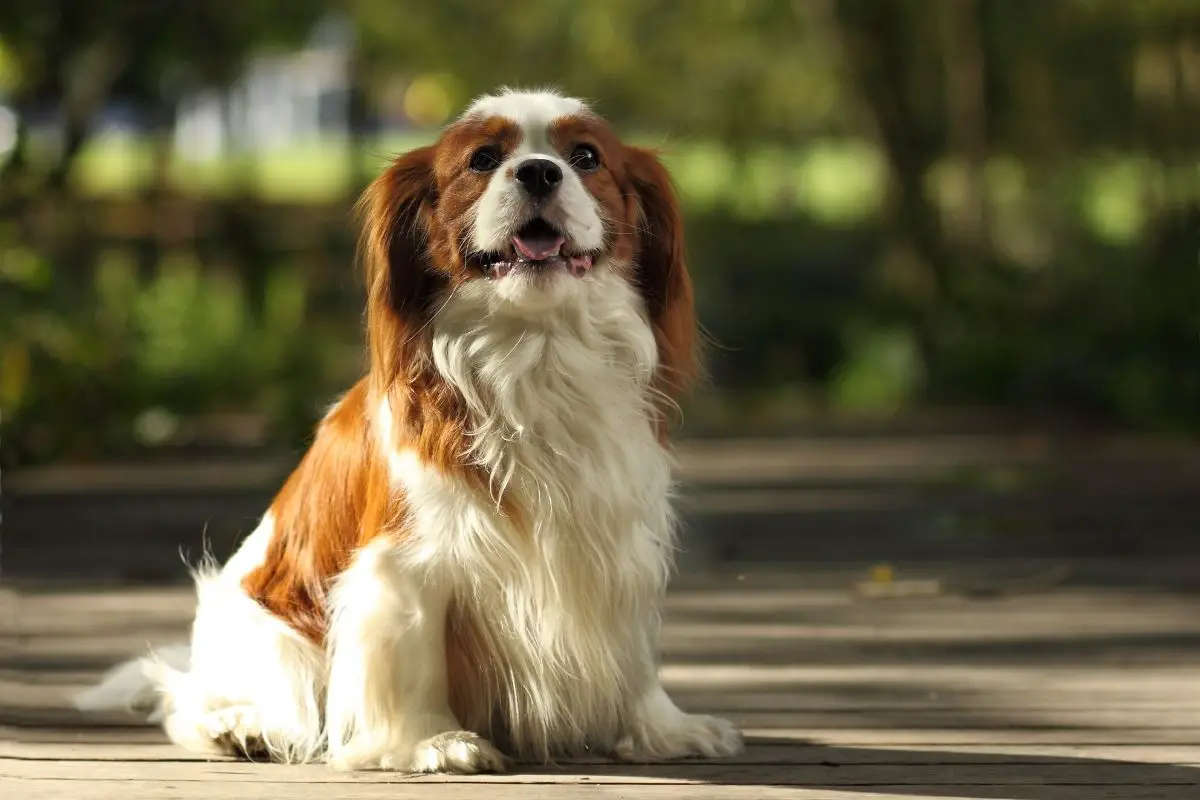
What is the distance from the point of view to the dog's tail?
3.83m

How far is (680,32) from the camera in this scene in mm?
17094

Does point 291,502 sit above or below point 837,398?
above

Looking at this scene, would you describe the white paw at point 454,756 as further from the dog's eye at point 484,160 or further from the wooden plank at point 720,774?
the dog's eye at point 484,160

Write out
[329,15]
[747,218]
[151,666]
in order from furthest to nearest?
[747,218]
[329,15]
[151,666]

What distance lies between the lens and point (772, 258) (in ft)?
43.3

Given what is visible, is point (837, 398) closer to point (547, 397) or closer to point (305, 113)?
point (547, 397)

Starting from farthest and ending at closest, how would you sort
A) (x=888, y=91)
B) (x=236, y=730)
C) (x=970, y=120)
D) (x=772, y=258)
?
(x=970, y=120)
(x=772, y=258)
(x=888, y=91)
(x=236, y=730)

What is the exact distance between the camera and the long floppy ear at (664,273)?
3.41m

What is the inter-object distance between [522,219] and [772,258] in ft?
33.6

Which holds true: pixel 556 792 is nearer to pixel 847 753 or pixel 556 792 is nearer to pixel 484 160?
pixel 847 753

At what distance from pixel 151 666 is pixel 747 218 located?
38.3 ft

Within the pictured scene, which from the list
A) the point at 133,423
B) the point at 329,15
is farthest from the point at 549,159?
the point at 329,15

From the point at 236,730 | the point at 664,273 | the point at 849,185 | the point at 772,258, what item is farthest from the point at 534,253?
the point at 849,185

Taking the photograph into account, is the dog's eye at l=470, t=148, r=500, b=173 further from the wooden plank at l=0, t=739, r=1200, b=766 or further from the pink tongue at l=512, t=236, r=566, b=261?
the wooden plank at l=0, t=739, r=1200, b=766
